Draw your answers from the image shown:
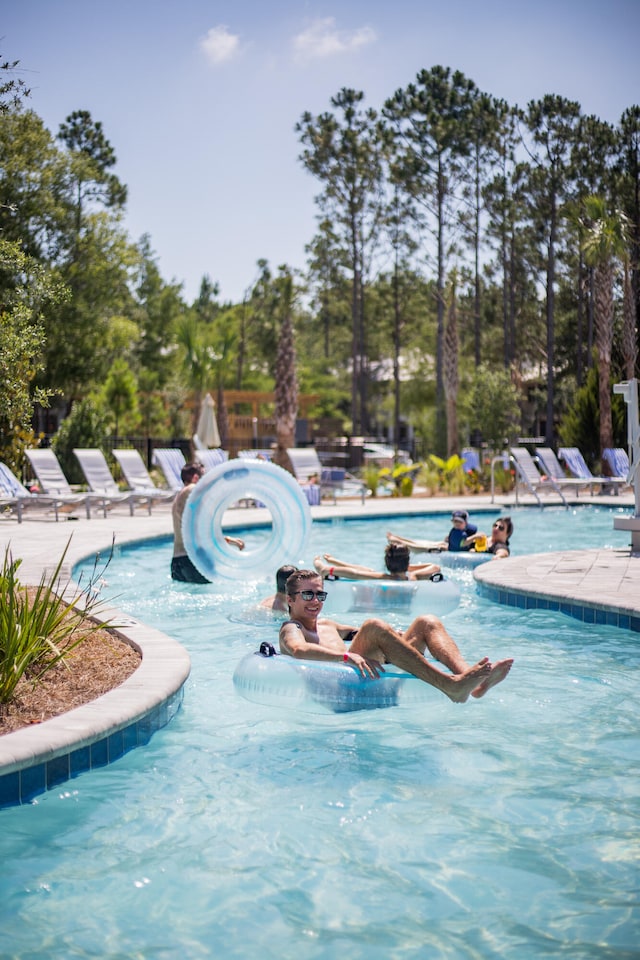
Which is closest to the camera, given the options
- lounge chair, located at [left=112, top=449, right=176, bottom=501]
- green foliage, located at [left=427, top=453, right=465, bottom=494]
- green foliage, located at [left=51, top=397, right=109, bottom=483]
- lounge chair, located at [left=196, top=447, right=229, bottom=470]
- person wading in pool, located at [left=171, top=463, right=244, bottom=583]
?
person wading in pool, located at [left=171, top=463, right=244, bottom=583]

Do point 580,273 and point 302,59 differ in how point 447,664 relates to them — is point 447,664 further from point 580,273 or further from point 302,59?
point 580,273

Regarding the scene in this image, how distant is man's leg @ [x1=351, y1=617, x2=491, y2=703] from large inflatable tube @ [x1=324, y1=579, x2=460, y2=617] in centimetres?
250

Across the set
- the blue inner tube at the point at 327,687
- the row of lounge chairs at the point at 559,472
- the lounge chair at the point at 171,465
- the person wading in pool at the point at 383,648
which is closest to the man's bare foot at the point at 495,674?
the person wading in pool at the point at 383,648

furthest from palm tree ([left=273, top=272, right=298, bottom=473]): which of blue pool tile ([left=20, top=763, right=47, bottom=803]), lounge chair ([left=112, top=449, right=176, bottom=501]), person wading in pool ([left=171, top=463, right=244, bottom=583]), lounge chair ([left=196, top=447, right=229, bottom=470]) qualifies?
blue pool tile ([left=20, top=763, right=47, bottom=803])

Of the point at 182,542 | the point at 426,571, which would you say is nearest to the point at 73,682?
the point at 426,571

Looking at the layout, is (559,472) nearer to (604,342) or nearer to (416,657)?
(604,342)

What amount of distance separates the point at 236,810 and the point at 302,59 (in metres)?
15.6

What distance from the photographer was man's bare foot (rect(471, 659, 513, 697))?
188 inches

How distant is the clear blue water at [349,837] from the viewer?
10.6 ft

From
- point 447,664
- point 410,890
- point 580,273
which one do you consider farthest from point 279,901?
point 580,273

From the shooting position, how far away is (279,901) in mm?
3469

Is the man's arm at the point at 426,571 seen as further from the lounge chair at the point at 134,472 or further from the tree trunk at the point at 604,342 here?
the tree trunk at the point at 604,342

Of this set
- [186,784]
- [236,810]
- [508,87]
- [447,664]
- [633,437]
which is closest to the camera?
[236,810]

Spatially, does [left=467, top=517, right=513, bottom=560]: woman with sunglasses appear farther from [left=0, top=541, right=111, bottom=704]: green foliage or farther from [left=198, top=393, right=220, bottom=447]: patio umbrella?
[left=198, top=393, right=220, bottom=447]: patio umbrella
